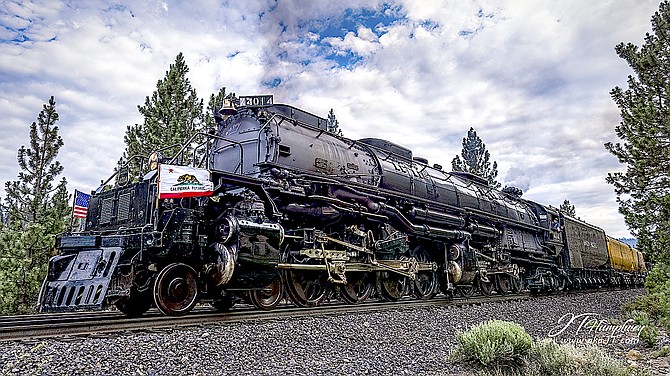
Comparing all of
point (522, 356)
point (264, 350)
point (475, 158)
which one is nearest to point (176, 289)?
point (264, 350)

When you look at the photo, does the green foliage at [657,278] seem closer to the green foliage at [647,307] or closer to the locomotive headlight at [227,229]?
the green foliage at [647,307]

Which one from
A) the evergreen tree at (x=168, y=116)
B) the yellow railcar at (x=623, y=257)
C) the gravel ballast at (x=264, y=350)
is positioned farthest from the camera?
the yellow railcar at (x=623, y=257)

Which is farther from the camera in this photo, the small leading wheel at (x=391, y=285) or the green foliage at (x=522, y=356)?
the small leading wheel at (x=391, y=285)

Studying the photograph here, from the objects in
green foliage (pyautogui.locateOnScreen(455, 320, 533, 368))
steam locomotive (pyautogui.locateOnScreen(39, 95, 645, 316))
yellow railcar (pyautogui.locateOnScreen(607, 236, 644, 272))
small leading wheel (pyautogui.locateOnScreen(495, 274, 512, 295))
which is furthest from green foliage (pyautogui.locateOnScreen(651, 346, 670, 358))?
yellow railcar (pyautogui.locateOnScreen(607, 236, 644, 272))

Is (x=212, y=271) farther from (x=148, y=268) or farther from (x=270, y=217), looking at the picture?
(x=270, y=217)

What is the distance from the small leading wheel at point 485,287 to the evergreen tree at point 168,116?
14786mm

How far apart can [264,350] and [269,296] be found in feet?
13.3

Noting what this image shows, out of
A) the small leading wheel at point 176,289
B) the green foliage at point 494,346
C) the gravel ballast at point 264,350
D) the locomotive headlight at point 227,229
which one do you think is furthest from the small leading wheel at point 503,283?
the small leading wheel at point 176,289

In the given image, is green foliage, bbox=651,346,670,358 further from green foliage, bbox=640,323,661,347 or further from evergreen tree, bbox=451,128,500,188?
evergreen tree, bbox=451,128,500,188

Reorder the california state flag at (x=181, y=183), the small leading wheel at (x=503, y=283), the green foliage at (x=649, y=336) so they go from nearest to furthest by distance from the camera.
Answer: the california state flag at (x=181, y=183) → the green foliage at (x=649, y=336) → the small leading wheel at (x=503, y=283)

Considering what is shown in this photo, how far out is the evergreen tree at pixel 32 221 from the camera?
14750 millimetres

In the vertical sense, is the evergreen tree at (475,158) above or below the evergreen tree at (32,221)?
above

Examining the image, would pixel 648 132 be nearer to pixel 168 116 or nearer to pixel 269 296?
pixel 269 296

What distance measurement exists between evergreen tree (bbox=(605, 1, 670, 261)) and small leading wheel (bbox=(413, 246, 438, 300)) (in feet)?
20.4
